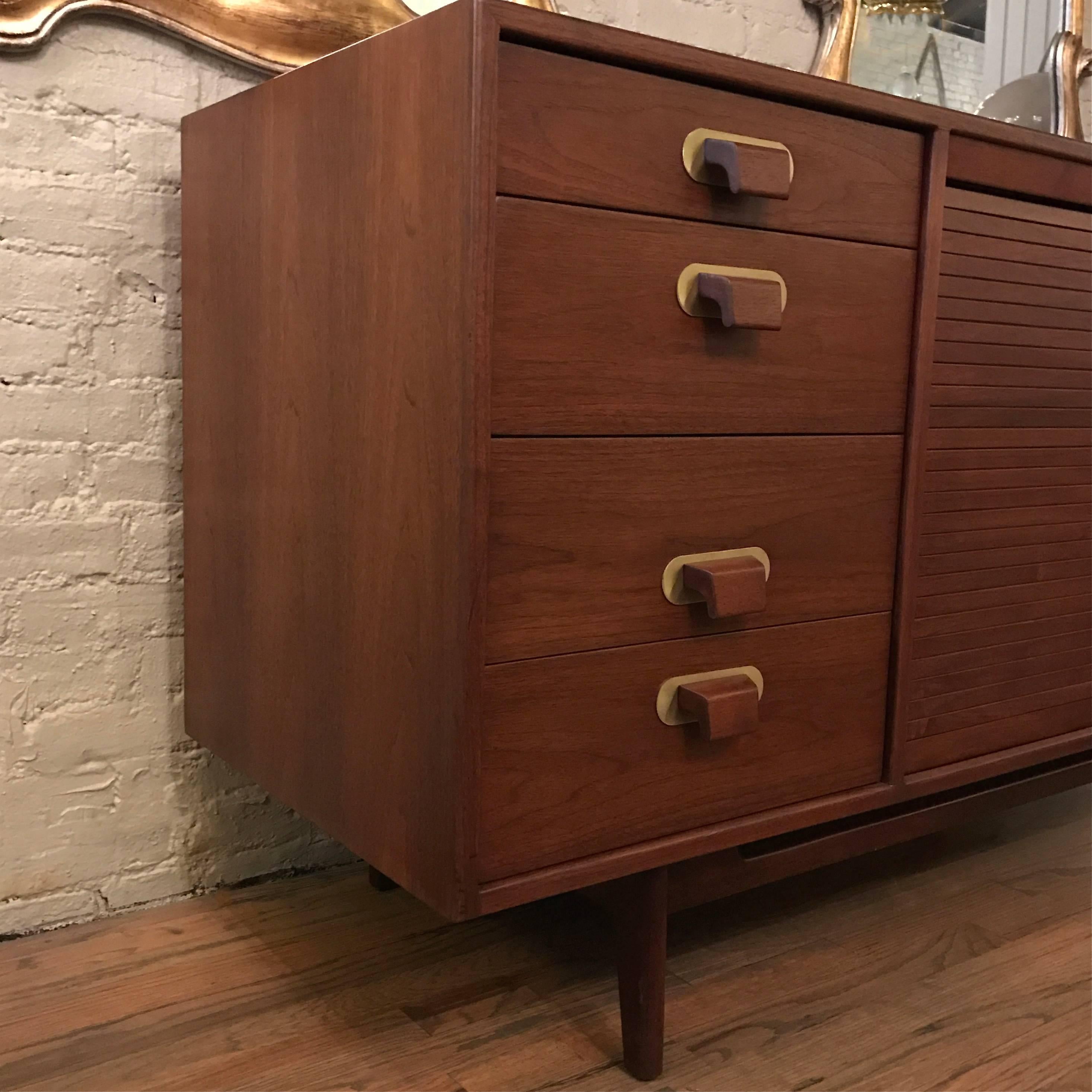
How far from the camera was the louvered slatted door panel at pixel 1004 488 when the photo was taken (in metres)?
1.16

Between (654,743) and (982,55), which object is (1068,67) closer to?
(982,55)

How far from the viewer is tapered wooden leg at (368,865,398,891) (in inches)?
54.2

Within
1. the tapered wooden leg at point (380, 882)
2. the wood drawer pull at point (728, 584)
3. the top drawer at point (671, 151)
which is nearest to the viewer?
the top drawer at point (671, 151)

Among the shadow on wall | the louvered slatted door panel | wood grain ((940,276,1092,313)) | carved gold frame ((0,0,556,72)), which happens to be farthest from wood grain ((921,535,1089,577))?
the shadow on wall

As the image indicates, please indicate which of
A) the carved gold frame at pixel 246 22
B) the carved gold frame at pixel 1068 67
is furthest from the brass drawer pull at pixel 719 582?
the carved gold frame at pixel 1068 67

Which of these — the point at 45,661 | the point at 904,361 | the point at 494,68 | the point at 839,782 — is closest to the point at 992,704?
the point at 839,782

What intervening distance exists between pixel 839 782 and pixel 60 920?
840 millimetres

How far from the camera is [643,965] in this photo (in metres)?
1.02

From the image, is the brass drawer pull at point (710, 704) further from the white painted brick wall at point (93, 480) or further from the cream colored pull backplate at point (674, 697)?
the white painted brick wall at point (93, 480)

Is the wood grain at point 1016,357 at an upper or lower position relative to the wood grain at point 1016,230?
lower

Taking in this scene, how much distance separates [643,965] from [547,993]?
0.61 ft

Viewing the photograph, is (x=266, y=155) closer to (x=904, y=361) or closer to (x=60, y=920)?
(x=904, y=361)

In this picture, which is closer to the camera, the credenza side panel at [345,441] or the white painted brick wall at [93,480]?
the credenza side panel at [345,441]

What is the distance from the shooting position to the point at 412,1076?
1.02 meters
